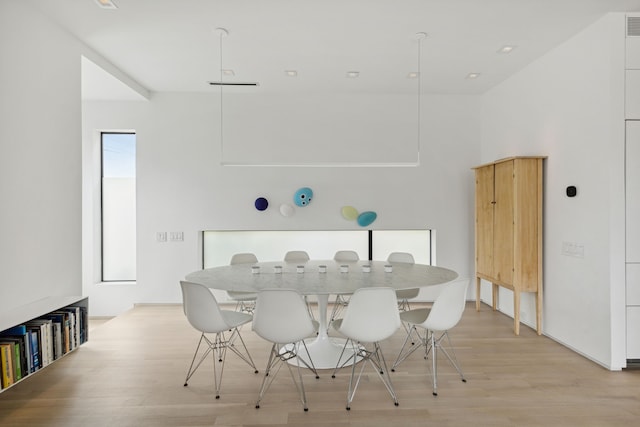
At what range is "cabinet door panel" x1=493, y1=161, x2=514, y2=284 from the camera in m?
4.43

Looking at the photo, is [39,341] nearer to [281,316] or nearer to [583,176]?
[281,316]

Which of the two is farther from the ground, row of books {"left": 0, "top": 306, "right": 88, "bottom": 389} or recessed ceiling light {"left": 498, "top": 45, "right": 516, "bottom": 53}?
recessed ceiling light {"left": 498, "top": 45, "right": 516, "bottom": 53}

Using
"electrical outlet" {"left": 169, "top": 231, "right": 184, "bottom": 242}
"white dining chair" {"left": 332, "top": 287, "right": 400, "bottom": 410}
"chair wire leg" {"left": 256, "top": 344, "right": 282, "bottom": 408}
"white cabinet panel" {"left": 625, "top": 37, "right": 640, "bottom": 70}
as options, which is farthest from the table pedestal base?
"white cabinet panel" {"left": 625, "top": 37, "right": 640, "bottom": 70}

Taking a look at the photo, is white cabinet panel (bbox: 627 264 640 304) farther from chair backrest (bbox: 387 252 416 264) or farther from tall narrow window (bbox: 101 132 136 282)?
tall narrow window (bbox: 101 132 136 282)

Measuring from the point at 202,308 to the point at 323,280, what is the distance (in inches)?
38.0

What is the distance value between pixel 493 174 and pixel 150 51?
13.9 ft

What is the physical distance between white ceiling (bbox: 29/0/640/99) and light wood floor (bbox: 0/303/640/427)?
10.1 ft

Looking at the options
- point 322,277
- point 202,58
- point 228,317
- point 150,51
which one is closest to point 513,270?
point 322,277

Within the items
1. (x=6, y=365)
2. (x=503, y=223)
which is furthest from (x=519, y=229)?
(x=6, y=365)

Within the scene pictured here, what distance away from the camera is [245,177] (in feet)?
18.9

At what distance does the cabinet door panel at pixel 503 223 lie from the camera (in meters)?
4.43

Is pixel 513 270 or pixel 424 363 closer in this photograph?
pixel 424 363

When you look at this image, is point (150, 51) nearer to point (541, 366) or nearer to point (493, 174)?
point (493, 174)

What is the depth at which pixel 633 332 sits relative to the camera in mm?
3365
